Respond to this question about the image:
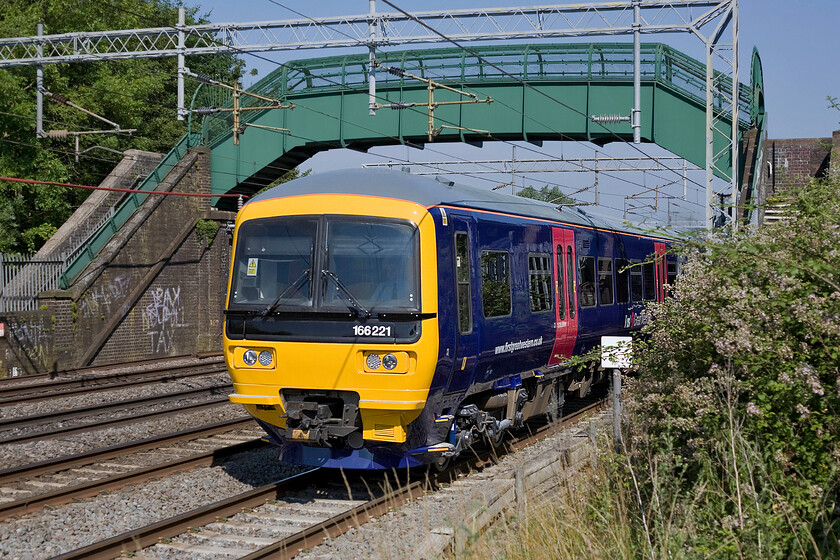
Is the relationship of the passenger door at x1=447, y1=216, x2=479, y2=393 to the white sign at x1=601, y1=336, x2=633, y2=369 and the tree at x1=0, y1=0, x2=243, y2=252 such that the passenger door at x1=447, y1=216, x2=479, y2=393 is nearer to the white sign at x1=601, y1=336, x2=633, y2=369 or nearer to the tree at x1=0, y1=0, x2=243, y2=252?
the white sign at x1=601, y1=336, x2=633, y2=369

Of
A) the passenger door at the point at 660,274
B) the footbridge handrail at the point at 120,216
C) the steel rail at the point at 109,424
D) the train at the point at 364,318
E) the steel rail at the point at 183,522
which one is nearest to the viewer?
the steel rail at the point at 183,522

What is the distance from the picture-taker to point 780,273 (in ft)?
18.2

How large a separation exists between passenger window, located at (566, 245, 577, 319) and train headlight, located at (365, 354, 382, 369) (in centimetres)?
545

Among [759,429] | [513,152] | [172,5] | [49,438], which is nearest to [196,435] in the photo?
[49,438]

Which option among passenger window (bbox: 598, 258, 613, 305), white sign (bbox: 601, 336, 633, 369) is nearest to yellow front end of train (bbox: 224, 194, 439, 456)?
white sign (bbox: 601, 336, 633, 369)

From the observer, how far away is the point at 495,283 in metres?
10.9

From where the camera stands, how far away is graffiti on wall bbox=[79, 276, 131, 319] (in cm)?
2430

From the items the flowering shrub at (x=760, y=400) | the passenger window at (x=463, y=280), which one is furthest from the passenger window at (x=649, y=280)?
the flowering shrub at (x=760, y=400)

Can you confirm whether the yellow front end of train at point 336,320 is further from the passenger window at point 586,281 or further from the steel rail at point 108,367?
the steel rail at point 108,367

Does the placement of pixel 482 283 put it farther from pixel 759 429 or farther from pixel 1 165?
pixel 1 165

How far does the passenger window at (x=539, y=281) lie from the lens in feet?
40.0

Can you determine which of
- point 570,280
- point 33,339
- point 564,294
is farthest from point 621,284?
point 33,339

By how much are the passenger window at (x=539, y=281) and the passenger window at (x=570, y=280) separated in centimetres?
85

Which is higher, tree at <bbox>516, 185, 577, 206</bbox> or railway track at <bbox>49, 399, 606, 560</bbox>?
tree at <bbox>516, 185, 577, 206</bbox>
